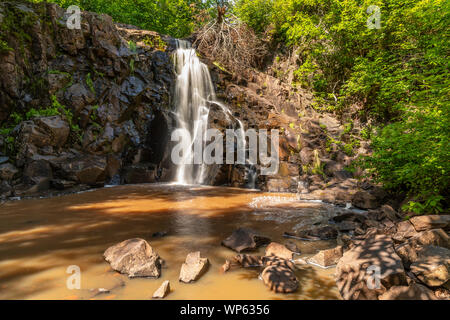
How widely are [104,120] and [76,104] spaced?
150cm

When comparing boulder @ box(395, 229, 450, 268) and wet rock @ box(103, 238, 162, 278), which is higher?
boulder @ box(395, 229, 450, 268)

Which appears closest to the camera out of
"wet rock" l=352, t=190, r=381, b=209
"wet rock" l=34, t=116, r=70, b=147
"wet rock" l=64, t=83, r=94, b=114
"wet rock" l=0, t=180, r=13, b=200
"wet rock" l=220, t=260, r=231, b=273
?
"wet rock" l=220, t=260, r=231, b=273

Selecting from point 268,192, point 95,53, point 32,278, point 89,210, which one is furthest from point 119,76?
point 32,278

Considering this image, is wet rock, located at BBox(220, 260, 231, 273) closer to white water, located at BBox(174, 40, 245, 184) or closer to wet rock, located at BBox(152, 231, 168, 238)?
wet rock, located at BBox(152, 231, 168, 238)

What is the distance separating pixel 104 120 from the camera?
1297cm

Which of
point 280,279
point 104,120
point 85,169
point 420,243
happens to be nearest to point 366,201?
point 420,243

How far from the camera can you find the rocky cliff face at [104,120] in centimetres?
999

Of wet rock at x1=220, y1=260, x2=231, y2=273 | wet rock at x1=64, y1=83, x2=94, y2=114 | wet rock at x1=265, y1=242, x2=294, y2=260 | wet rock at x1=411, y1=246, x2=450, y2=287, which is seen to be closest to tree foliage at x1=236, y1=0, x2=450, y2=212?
wet rock at x1=411, y1=246, x2=450, y2=287

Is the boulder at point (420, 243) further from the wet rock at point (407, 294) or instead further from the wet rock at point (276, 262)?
the wet rock at point (276, 262)

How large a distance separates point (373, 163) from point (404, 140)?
1.30 m

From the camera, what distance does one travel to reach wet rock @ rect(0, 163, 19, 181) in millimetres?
9058

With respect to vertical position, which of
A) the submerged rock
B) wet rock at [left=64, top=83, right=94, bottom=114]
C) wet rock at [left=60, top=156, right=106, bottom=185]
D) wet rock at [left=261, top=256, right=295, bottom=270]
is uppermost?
wet rock at [left=64, top=83, right=94, bottom=114]

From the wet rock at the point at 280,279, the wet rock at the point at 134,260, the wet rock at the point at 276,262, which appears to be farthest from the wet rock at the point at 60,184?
the wet rock at the point at 280,279

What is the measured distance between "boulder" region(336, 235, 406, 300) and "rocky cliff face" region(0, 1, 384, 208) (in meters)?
5.36
